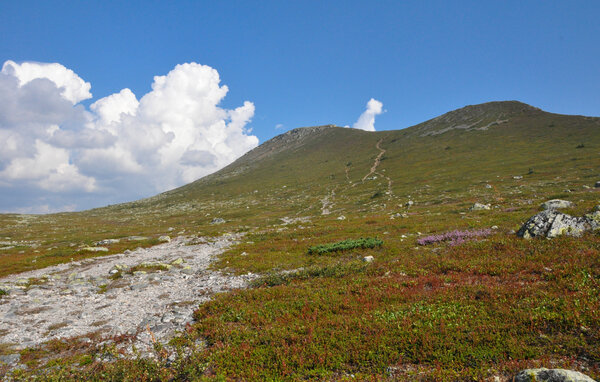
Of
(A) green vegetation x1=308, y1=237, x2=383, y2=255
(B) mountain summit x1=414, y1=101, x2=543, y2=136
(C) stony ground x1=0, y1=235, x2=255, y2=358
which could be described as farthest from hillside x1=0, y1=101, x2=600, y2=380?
(B) mountain summit x1=414, y1=101, x2=543, y2=136

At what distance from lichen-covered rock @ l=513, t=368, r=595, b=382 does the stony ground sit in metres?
10.7

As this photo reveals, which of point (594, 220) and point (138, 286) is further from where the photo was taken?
point (138, 286)

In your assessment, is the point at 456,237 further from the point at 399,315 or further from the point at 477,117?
the point at 477,117

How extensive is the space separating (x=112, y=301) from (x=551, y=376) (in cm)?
1793

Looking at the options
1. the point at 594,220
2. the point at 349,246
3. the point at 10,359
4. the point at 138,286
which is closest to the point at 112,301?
the point at 138,286

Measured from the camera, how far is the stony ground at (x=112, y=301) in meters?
10.8

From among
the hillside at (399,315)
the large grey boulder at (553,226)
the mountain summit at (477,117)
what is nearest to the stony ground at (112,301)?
the hillside at (399,315)

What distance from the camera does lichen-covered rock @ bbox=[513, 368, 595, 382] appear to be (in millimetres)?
5133

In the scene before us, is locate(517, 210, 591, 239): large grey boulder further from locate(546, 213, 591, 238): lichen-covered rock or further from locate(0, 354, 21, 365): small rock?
locate(0, 354, 21, 365): small rock

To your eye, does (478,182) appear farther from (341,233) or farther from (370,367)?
(370,367)

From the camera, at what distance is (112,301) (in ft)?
47.6

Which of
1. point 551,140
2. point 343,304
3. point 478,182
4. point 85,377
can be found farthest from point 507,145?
point 85,377

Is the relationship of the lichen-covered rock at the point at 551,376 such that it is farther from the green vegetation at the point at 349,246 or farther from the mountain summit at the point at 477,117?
the mountain summit at the point at 477,117

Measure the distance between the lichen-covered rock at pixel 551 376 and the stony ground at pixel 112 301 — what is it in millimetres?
10695
